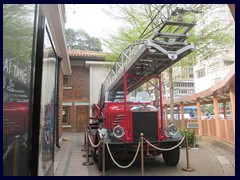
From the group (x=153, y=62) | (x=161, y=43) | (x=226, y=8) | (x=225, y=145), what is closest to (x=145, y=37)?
(x=161, y=43)

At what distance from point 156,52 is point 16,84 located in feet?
6.60

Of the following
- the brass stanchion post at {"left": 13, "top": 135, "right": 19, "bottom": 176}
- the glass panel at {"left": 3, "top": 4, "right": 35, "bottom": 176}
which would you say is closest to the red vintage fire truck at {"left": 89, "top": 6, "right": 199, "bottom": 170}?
the glass panel at {"left": 3, "top": 4, "right": 35, "bottom": 176}

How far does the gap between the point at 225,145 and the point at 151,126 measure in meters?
4.71

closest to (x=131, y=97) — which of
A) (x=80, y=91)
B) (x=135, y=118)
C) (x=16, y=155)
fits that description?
(x=135, y=118)

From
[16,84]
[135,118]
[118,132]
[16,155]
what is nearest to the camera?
[16,155]

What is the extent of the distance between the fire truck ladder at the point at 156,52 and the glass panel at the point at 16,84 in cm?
158

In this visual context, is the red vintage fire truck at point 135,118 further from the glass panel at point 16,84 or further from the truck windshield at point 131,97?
the glass panel at point 16,84

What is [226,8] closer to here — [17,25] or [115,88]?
[17,25]

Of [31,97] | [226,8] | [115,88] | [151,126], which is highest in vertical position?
[226,8]

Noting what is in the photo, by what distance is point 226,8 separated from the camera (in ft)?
8.32

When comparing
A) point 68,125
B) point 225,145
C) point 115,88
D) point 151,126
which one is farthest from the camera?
point 68,125

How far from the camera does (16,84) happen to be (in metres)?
2.72

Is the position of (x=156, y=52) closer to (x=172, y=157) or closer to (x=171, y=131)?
(x=171, y=131)

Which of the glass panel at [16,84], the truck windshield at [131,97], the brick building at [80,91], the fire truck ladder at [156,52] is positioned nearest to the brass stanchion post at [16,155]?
the glass panel at [16,84]
